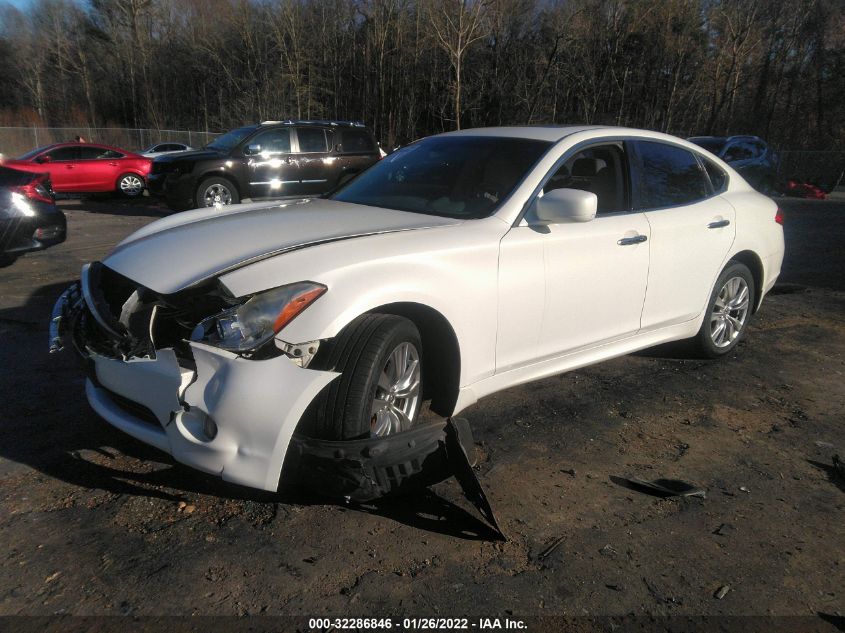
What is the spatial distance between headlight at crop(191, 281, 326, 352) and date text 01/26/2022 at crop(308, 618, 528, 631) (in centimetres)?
101

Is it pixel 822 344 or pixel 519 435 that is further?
pixel 822 344

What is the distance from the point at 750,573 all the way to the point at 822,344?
145 inches

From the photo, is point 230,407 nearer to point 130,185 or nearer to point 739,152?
point 130,185

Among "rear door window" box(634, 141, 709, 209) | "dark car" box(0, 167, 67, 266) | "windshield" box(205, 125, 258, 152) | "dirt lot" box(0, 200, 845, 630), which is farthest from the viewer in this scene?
"windshield" box(205, 125, 258, 152)

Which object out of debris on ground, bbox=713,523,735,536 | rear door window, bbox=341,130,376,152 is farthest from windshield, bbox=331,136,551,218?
rear door window, bbox=341,130,376,152

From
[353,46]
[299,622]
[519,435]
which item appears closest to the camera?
[299,622]

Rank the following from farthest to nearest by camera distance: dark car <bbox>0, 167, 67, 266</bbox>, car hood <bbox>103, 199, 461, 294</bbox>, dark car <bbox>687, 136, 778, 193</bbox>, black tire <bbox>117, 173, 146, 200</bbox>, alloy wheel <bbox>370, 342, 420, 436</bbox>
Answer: black tire <bbox>117, 173, 146, 200</bbox>
dark car <bbox>687, 136, 778, 193</bbox>
dark car <bbox>0, 167, 67, 266</bbox>
alloy wheel <bbox>370, 342, 420, 436</bbox>
car hood <bbox>103, 199, 461, 294</bbox>

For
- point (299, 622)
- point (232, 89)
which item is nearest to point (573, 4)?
point (232, 89)

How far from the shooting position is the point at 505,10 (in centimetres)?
2891

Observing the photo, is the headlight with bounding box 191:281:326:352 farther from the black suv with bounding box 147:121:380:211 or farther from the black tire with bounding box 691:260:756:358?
the black suv with bounding box 147:121:380:211

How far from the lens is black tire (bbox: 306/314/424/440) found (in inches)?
101

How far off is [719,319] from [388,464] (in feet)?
10.8

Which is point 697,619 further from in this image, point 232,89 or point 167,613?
point 232,89

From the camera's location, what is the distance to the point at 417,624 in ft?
7.14
